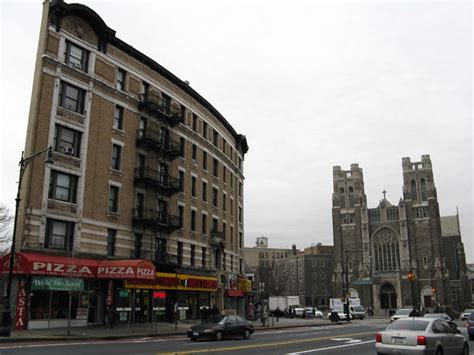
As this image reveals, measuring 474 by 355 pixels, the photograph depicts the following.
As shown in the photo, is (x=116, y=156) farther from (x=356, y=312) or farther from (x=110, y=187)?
(x=356, y=312)

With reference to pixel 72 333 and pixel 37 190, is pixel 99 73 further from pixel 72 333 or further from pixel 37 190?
pixel 72 333

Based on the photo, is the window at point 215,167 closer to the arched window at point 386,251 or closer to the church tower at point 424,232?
the church tower at point 424,232

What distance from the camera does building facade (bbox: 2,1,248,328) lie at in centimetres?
2828

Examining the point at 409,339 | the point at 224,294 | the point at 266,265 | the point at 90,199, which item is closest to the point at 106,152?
the point at 90,199

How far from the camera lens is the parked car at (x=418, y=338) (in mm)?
13195

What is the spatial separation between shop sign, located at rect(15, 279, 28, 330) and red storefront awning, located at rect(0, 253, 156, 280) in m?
0.94

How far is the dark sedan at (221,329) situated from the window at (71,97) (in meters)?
16.4

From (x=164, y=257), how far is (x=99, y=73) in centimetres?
1419

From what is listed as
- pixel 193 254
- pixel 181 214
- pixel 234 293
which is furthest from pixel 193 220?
pixel 234 293

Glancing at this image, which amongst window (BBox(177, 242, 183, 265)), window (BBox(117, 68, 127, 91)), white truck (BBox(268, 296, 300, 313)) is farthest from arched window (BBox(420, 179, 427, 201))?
window (BBox(117, 68, 127, 91))

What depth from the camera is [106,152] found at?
33.1 m

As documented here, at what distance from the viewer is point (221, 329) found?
2412 centimetres

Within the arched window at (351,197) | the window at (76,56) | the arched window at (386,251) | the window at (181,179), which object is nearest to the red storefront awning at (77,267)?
the window at (181,179)

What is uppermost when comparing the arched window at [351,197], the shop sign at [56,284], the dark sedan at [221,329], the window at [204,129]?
the arched window at [351,197]
